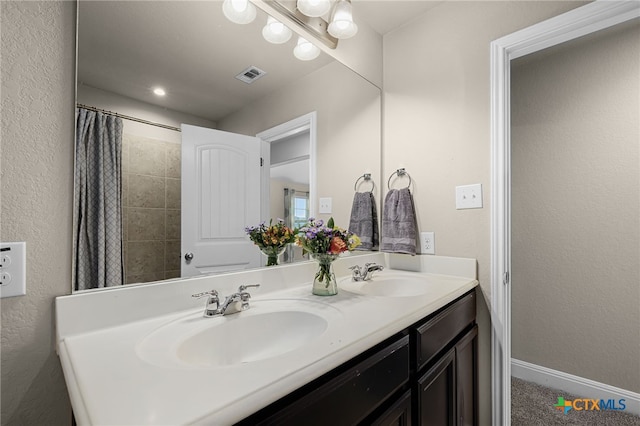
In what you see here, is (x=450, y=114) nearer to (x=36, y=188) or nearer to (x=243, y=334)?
(x=243, y=334)

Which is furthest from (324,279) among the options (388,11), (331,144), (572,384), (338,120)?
(572,384)

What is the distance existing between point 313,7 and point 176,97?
0.77m

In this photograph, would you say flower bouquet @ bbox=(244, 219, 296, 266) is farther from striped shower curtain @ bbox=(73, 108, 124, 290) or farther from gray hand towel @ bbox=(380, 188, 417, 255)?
gray hand towel @ bbox=(380, 188, 417, 255)

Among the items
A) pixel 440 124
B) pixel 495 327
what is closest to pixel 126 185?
pixel 440 124

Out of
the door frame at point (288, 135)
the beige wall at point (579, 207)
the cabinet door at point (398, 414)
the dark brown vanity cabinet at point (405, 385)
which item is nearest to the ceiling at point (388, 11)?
the door frame at point (288, 135)

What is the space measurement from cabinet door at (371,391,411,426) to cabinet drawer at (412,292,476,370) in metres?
0.11

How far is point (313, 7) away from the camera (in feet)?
4.31

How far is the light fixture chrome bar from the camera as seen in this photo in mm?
1287

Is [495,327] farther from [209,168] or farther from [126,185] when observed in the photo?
[126,185]

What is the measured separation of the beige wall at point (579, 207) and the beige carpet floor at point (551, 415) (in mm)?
183

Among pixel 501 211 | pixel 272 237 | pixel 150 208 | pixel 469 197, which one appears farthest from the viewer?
pixel 469 197

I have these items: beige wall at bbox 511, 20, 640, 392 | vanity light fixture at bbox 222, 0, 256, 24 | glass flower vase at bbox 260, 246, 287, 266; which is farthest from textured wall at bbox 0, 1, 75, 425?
beige wall at bbox 511, 20, 640, 392

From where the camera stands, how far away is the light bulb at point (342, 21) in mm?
1426

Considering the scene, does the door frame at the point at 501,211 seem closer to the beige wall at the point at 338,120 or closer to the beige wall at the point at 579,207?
the beige wall at the point at 338,120
